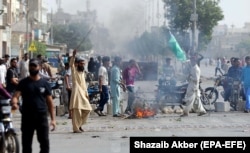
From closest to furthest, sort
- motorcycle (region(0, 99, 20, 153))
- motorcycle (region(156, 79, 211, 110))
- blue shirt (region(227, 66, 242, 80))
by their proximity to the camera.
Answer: motorcycle (region(0, 99, 20, 153)), motorcycle (region(156, 79, 211, 110)), blue shirt (region(227, 66, 242, 80))

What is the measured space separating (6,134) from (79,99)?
4.78 meters

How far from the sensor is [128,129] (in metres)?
15.9

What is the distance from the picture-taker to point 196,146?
922 centimetres

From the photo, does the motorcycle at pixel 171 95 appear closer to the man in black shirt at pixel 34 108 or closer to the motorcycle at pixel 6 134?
the motorcycle at pixel 6 134

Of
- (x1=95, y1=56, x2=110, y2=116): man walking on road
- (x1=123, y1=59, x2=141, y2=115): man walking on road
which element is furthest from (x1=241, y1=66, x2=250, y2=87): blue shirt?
(x1=95, y1=56, x2=110, y2=116): man walking on road

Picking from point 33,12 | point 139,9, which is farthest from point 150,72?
point 33,12

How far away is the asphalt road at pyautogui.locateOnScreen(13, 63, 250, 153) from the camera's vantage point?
13039 mm

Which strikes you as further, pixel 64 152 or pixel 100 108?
pixel 100 108

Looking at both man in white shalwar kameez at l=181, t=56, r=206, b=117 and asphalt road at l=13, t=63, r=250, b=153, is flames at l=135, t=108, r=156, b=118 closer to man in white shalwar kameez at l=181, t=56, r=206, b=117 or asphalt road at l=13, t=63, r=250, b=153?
asphalt road at l=13, t=63, r=250, b=153

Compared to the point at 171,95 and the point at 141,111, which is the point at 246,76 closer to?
the point at 171,95

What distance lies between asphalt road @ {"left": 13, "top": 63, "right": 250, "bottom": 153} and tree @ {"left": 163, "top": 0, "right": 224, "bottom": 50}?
24349 mm

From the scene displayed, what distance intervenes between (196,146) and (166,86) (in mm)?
12429

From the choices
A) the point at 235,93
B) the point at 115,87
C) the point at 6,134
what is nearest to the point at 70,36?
the point at 235,93

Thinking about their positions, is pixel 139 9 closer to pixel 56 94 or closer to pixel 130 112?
pixel 56 94
